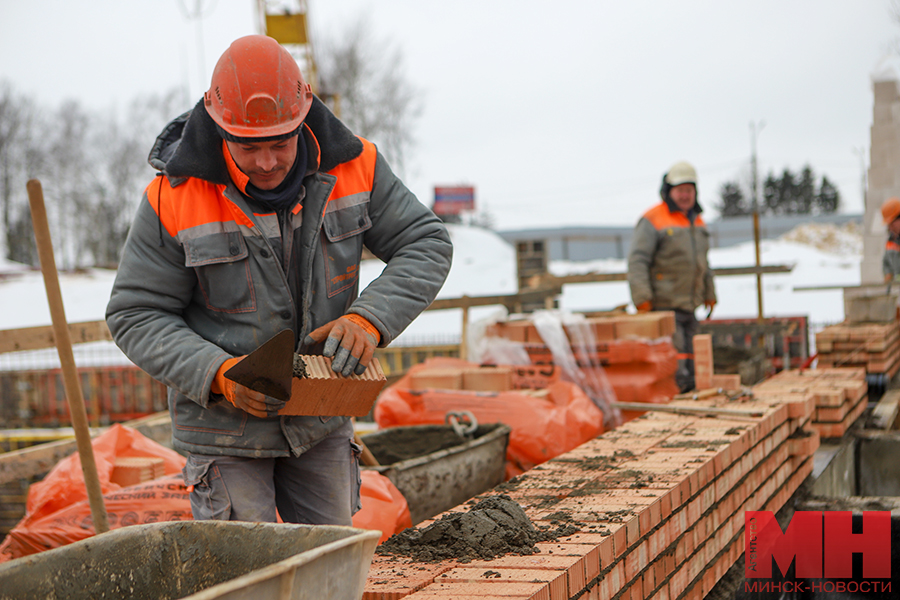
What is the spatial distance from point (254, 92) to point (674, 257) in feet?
18.6

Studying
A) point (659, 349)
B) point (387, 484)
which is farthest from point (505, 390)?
point (387, 484)

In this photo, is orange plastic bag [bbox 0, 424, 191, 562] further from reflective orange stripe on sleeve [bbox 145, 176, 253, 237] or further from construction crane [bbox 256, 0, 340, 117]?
construction crane [bbox 256, 0, 340, 117]

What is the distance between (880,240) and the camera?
1490 centimetres

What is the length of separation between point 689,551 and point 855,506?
1.50 meters

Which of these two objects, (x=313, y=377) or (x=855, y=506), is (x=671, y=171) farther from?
(x=313, y=377)

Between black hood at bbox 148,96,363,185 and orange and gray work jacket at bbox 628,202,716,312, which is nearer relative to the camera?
black hood at bbox 148,96,363,185

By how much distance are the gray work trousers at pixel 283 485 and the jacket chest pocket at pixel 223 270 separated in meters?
0.48

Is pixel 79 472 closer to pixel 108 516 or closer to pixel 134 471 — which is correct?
pixel 134 471

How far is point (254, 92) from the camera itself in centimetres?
222

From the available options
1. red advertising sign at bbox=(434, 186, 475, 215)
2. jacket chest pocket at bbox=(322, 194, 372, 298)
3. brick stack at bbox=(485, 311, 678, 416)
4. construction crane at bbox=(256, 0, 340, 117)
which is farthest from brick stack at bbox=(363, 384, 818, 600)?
red advertising sign at bbox=(434, 186, 475, 215)

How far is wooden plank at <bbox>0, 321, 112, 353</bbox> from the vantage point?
4289 millimetres

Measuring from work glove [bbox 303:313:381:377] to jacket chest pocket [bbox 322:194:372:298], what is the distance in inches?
9.7

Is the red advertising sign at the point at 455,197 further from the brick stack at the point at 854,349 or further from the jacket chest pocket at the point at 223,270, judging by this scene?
the jacket chest pocket at the point at 223,270

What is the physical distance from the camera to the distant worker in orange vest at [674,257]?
714 centimetres
